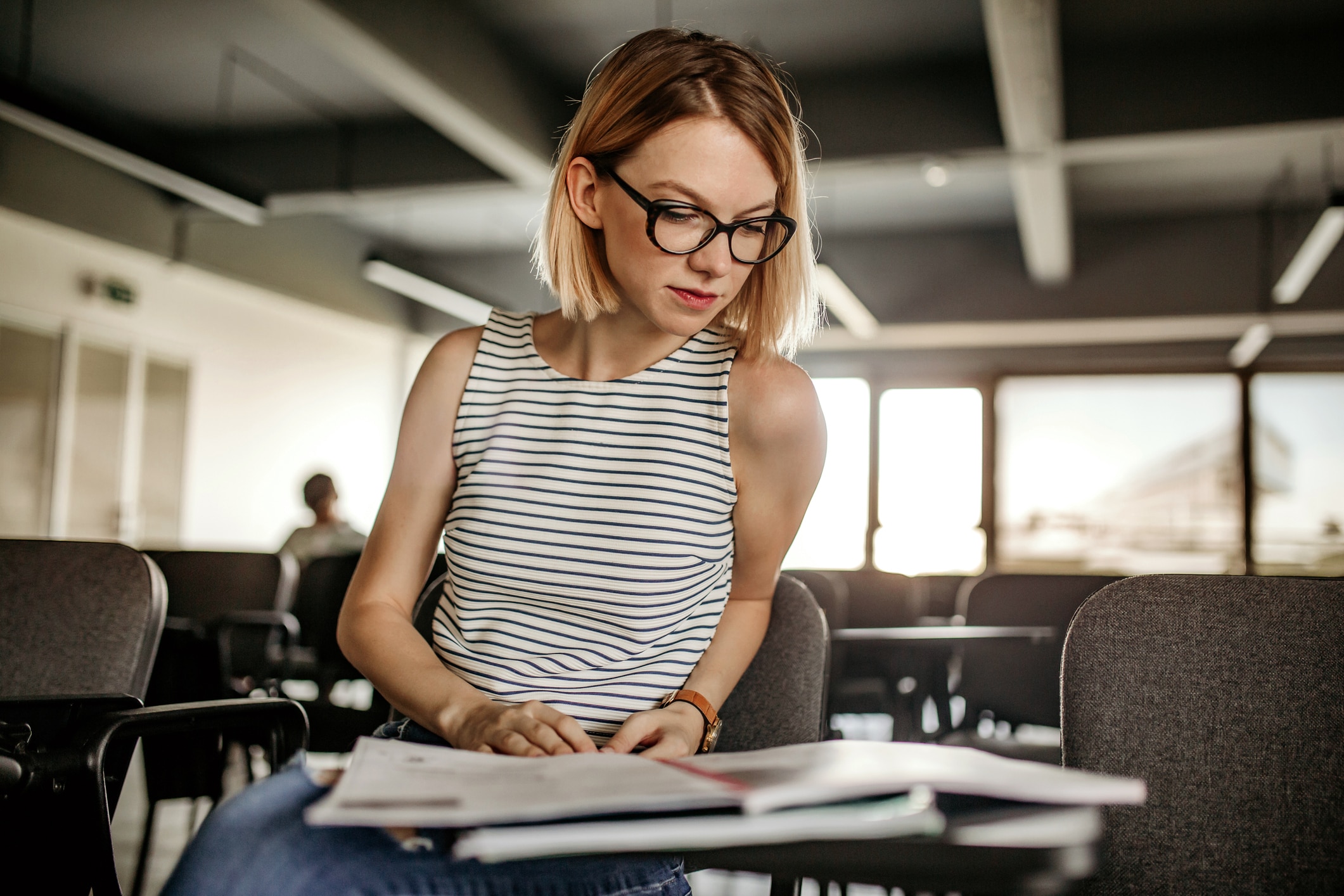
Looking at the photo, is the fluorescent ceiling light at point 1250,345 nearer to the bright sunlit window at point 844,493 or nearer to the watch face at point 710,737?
the bright sunlit window at point 844,493

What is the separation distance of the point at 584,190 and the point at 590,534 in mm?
348

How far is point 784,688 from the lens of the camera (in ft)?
3.82

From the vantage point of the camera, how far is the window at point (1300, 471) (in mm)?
A: 8031

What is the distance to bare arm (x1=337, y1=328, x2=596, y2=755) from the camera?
2.99 feet

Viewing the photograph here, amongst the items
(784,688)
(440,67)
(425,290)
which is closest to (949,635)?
(784,688)

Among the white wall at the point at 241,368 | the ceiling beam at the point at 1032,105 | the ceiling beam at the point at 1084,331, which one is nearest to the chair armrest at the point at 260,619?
the ceiling beam at the point at 1032,105

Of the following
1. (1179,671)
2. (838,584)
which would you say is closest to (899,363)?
(838,584)

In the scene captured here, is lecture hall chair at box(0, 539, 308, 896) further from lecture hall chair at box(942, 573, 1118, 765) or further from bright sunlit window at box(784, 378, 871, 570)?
bright sunlit window at box(784, 378, 871, 570)

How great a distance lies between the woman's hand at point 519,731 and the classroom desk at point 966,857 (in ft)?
0.74

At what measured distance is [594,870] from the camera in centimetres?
71

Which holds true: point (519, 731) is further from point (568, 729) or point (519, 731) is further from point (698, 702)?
point (698, 702)

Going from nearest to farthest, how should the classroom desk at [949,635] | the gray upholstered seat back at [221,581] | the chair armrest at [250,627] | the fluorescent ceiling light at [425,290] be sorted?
the classroom desk at [949,635] < the chair armrest at [250,627] < the gray upholstered seat back at [221,581] < the fluorescent ceiling light at [425,290]

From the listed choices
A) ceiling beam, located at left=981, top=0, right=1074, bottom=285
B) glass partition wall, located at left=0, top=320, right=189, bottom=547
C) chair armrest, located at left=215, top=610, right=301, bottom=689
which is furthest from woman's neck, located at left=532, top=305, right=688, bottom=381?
glass partition wall, located at left=0, top=320, right=189, bottom=547

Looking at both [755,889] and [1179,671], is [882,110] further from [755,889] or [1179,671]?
[1179,671]
